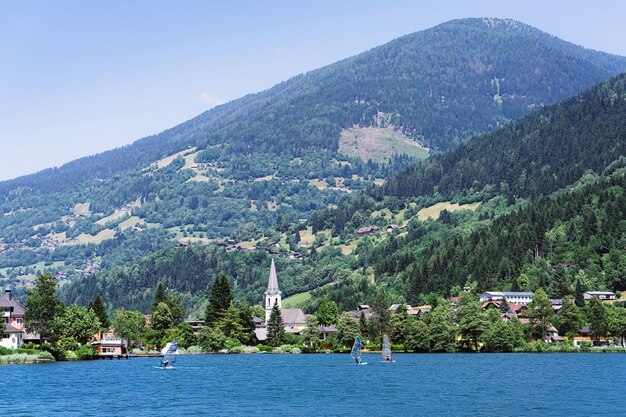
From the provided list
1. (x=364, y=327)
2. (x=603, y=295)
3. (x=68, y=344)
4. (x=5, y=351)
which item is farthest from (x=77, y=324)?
(x=603, y=295)

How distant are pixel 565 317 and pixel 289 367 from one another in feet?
201

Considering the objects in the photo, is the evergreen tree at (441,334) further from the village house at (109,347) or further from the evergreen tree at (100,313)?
the evergreen tree at (100,313)

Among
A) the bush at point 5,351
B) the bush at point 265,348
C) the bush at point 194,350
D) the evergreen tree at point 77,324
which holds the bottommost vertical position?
the bush at point 265,348

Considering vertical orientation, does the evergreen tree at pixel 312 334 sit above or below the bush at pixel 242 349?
above

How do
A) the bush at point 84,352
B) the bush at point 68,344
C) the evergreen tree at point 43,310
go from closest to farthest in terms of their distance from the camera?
the evergreen tree at point 43,310, the bush at point 68,344, the bush at point 84,352

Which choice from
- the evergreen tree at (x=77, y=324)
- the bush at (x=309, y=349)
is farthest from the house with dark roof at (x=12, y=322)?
the bush at (x=309, y=349)

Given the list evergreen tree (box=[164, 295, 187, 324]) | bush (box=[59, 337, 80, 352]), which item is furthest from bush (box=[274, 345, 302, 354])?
bush (box=[59, 337, 80, 352])

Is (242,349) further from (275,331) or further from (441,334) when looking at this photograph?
(441,334)

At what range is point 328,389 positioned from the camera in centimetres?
9738

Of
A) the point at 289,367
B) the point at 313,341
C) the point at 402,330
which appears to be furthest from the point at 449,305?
the point at 289,367

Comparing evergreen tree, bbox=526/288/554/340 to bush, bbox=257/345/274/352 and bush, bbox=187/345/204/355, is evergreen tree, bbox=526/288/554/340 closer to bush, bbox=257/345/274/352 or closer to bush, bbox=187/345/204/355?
bush, bbox=257/345/274/352

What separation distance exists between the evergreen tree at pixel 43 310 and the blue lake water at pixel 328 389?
9059mm

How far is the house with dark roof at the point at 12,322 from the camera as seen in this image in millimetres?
147250

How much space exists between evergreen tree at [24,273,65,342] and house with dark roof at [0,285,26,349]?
4111 millimetres
